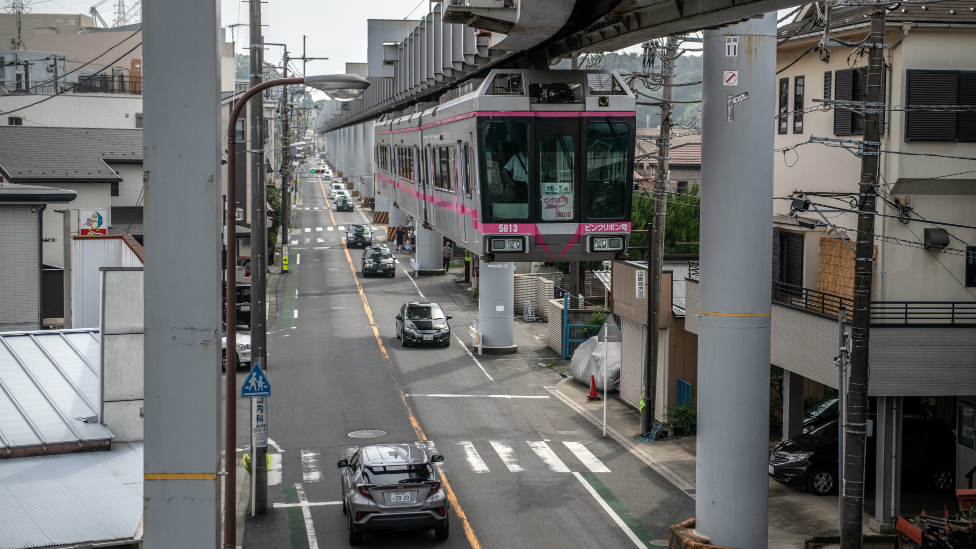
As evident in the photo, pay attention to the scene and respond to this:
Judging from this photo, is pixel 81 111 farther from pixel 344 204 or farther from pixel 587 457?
pixel 587 457

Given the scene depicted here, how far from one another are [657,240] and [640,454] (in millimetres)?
5230

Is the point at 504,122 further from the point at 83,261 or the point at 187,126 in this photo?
the point at 83,261

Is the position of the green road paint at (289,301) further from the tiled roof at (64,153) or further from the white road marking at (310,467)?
the white road marking at (310,467)

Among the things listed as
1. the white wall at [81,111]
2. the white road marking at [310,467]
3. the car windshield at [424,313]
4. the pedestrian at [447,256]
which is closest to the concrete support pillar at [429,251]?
the pedestrian at [447,256]

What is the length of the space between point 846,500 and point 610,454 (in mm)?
8493

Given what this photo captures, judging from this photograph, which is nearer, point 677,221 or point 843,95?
point 843,95

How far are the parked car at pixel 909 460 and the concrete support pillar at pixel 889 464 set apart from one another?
1.91 meters

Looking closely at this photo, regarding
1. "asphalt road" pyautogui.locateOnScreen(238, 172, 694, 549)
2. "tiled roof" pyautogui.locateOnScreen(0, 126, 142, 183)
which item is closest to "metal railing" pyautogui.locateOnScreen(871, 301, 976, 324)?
"asphalt road" pyautogui.locateOnScreen(238, 172, 694, 549)

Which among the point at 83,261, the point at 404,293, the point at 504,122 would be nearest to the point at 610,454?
the point at 504,122

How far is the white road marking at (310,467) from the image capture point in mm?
20531

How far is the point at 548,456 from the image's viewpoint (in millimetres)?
22562

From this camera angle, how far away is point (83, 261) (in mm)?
22547

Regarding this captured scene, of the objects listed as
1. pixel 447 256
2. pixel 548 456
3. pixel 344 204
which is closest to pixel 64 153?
pixel 447 256

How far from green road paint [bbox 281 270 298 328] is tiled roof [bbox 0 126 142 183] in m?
9.23
